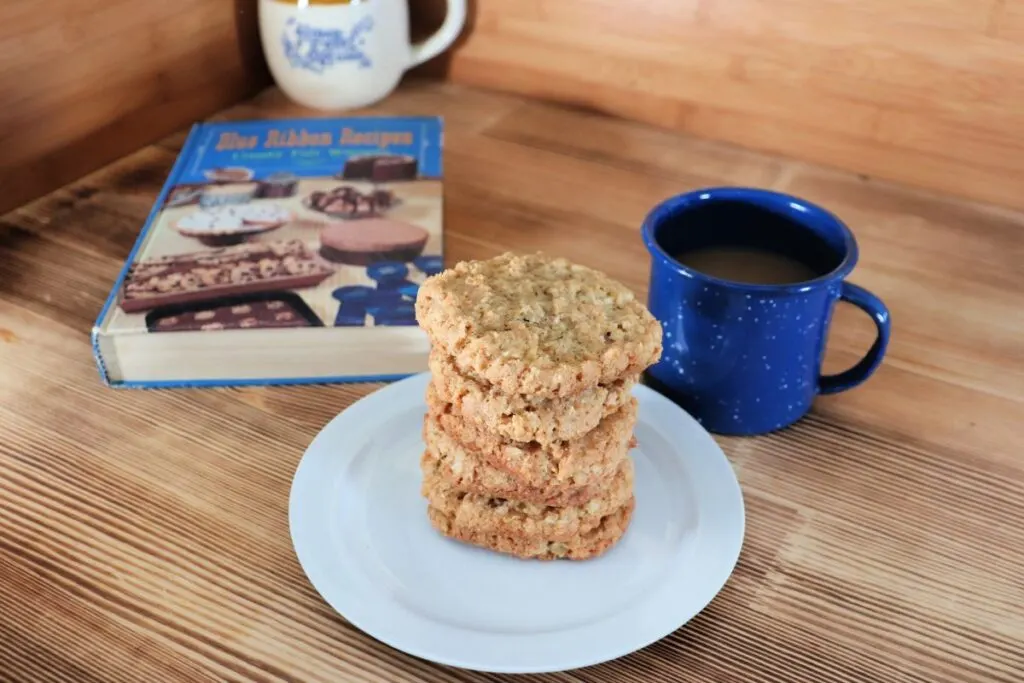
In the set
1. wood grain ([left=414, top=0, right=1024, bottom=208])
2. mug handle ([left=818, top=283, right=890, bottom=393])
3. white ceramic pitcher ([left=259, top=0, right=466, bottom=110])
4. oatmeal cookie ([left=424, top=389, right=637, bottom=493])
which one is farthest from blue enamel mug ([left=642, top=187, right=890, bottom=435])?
white ceramic pitcher ([left=259, top=0, right=466, bottom=110])

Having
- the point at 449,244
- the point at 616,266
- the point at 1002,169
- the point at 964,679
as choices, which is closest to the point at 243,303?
the point at 449,244

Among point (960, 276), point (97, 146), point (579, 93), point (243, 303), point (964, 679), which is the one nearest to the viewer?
point (964, 679)

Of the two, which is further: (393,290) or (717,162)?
(717,162)

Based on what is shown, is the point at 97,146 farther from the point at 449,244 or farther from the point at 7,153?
the point at 449,244

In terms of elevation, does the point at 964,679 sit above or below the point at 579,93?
below

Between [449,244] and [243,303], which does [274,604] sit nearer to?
[243,303]

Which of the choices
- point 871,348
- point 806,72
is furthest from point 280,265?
point 806,72

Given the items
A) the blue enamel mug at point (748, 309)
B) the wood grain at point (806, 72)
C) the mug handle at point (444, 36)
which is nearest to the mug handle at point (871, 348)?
the blue enamel mug at point (748, 309)

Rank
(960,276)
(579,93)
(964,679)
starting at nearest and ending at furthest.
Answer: (964,679) < (960,276) < (579,93)

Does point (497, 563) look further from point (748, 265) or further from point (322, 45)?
point (322, 45)
